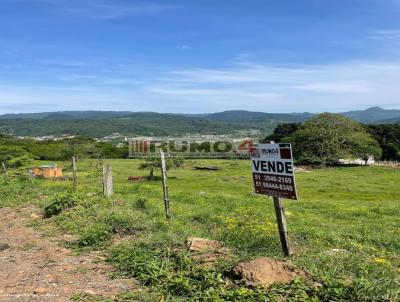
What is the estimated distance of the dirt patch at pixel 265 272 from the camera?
279 inches

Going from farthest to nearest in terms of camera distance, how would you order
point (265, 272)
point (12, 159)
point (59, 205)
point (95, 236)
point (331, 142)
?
point (331, 142), point (12, 159), point (59, 205), point (95, 236), point (265, 272)

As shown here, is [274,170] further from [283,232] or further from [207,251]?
[207,251]

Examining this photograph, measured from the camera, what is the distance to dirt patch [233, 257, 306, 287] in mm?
7094

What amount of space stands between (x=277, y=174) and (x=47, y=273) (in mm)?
4963

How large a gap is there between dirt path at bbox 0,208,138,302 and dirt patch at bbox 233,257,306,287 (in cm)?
195

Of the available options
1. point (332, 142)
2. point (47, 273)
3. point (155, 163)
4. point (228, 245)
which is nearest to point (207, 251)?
point (228, 245)

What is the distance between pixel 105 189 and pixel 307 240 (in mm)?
8677

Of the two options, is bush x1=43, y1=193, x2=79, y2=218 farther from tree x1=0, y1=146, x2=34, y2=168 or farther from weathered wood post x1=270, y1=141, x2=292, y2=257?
tree x1=0, y1=146, x2=34, y2=168

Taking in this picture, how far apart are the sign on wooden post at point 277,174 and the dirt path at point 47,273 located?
318 centimetres

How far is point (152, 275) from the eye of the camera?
25.6ft

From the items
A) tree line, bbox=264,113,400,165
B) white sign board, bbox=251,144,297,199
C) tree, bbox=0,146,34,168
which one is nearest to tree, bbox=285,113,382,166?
tree line, bbox=264,113,400,165

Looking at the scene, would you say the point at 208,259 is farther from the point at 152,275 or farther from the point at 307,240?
the point at 307,240

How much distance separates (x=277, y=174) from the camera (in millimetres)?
8633

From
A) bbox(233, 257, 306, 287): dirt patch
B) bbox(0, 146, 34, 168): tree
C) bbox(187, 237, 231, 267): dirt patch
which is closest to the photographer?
bbox(233, 257, 306, 287): dirt patch
